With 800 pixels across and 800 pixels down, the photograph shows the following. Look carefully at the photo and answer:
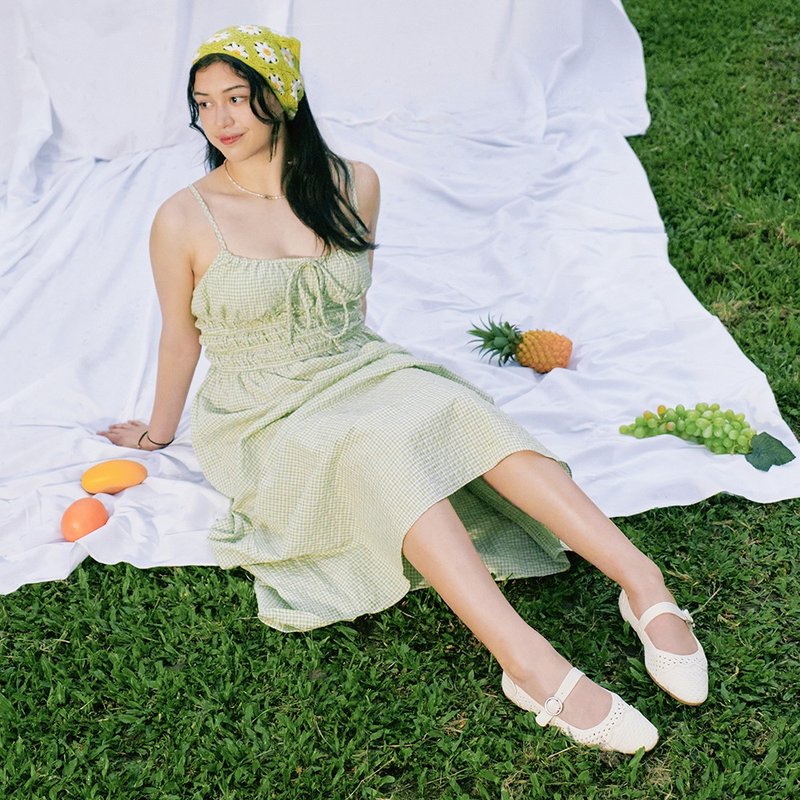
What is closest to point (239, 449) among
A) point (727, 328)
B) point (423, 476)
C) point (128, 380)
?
point (423, 476)

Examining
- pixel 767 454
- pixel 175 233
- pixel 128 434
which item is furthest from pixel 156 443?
pixel 767 454

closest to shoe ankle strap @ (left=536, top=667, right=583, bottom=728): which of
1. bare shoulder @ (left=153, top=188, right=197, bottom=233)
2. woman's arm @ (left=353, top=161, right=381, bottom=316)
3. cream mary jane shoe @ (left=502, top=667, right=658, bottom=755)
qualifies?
cream mary jane shoe @ (left=502, top=667, right=658, bottom=755)

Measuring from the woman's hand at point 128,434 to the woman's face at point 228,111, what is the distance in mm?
1036

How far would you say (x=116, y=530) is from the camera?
9.44ft

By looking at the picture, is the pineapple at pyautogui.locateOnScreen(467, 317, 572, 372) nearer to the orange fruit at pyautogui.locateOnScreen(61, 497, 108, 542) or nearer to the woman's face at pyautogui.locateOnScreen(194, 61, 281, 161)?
the woman's face at pyautogui.locateOnScreen(194, 61, 281, 161)

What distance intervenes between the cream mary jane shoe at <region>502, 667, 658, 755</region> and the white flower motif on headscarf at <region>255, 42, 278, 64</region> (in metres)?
1.65

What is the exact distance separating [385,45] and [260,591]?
342cm

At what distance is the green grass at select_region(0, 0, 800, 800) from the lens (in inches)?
86.4

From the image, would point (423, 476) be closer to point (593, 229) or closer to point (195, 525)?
point (195, 525)

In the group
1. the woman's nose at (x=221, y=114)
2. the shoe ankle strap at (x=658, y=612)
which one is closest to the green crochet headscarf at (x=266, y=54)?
the woman's nose at (x=221, y=114)

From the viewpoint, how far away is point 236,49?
2521mm

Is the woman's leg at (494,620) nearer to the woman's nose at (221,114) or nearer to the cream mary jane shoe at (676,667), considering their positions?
the cream mary jane shoe at (676,667)

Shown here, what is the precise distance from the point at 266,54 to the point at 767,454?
183 cm

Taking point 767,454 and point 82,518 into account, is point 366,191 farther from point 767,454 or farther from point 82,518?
point 767,454
